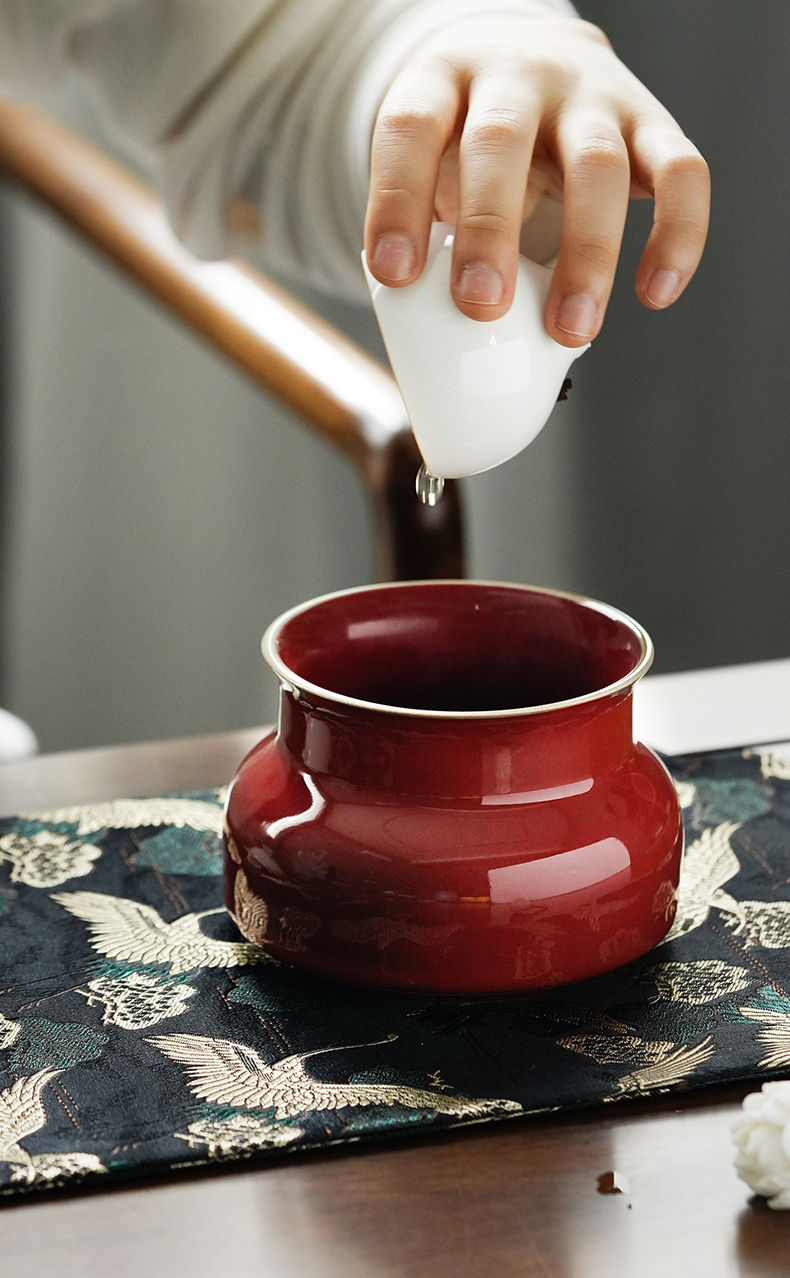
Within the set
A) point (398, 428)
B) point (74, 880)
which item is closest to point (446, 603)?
point (74, 880)

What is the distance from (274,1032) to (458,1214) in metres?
0.09

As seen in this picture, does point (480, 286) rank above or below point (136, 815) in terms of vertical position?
above

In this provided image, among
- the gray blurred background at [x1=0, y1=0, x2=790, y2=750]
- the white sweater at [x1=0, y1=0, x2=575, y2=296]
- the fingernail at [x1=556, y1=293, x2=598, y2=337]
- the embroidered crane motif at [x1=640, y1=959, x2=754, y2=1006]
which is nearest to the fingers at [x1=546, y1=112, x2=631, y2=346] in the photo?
the fingernail at [x1=556, y1=293, x2=598, y2=337]

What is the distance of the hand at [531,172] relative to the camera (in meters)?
0.38

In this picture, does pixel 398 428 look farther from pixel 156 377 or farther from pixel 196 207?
pixel 156 377

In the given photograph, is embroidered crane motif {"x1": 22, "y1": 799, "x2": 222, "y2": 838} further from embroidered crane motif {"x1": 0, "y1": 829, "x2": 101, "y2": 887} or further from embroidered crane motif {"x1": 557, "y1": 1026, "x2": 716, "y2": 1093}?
embroidered crane motif {"x1": 557, "y1": 1026, "x2": 716, "y2": 1093}

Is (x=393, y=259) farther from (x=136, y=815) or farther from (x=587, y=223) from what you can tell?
(x=136, y=815)

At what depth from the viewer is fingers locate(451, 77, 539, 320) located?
0.37m

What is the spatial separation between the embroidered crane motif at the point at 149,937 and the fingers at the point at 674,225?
26cm

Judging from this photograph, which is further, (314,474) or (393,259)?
(314,474)

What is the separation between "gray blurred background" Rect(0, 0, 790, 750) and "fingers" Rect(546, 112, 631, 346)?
36.2 inches

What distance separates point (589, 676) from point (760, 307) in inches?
45.3

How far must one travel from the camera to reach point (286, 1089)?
1.16 feet

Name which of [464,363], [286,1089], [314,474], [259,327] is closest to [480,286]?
[464,363]
